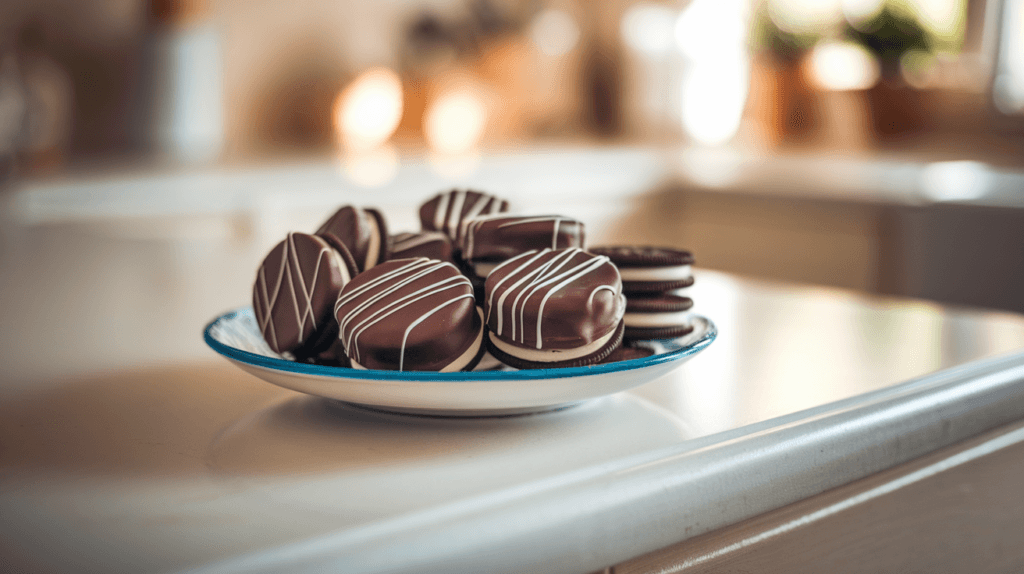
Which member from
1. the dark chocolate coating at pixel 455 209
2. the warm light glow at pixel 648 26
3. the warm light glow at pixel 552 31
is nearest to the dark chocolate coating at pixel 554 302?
the dark chocolate coating at pixel 455 209

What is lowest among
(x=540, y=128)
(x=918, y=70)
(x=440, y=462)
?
(x=440, y=462)

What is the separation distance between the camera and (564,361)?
0.48 meters

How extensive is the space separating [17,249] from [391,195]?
925mm

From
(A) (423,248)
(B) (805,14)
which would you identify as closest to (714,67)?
(B) (805,14)

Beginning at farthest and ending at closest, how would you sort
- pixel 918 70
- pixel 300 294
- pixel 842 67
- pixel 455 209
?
pixel 842 67, pixel 918 70, pixel 455 209, pixel 300 294

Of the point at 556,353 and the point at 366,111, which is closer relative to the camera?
the point at 556,353

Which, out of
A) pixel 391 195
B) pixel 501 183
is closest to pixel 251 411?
pixel 391 195

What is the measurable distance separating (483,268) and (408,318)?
5.6 inches

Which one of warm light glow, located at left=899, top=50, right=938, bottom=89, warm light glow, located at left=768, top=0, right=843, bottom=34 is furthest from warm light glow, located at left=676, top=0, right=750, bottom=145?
warm light glow, located at left=899, top=50, right=938, bottom=89

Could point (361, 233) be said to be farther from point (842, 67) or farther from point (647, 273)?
point (842, 67)

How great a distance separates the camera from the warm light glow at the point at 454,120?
2.85m

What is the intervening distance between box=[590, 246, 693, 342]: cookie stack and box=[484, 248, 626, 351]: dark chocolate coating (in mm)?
57

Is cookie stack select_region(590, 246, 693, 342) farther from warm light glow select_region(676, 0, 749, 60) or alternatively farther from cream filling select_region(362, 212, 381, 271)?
warm light glow select_region(676, 0, 749, 60)

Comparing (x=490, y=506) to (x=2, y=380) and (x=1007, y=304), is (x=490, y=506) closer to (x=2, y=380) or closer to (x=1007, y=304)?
(x=2, y=380)
